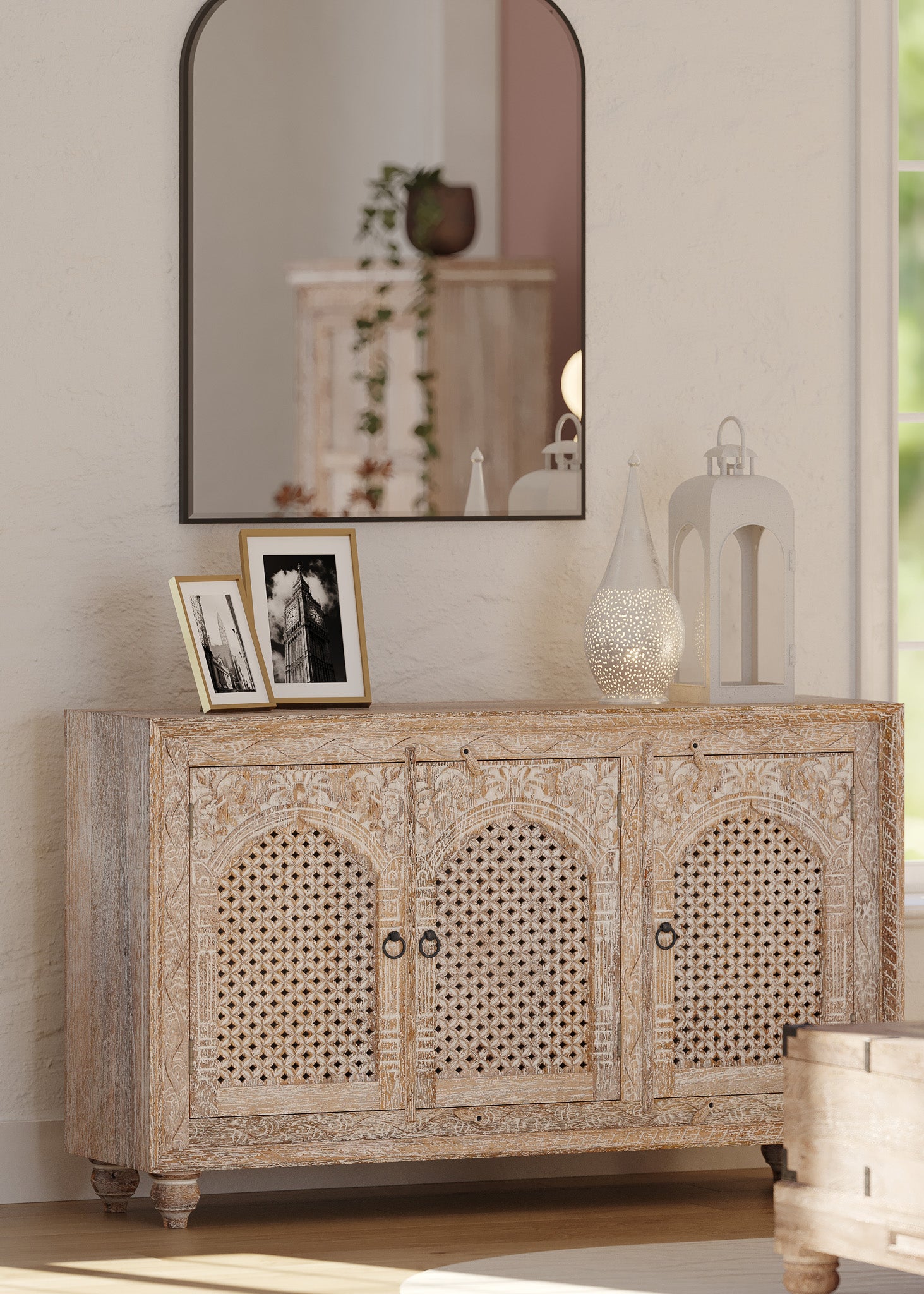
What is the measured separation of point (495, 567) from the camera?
3.58m

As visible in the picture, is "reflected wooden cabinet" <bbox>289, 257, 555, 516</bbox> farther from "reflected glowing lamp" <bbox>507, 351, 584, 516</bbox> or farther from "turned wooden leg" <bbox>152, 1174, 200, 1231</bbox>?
"turned wooden leg" <bbox>152, 1174, 200, 1231</bbox>

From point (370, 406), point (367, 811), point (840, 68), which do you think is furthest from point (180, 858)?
point (840, 68)

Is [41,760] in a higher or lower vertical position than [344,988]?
higher

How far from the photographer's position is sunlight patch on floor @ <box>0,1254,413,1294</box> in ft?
9.02

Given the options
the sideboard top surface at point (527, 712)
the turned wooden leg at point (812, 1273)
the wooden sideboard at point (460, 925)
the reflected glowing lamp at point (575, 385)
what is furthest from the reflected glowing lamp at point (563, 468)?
the turned wooden leg at point (812, 1273)

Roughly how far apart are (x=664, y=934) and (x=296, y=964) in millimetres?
672

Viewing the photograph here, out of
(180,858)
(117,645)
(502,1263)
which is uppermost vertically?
(117,645)

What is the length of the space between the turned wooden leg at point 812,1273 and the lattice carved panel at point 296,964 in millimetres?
811

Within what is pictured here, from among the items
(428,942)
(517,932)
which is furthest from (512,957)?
(428,942)

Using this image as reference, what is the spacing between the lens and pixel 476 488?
3539 mm

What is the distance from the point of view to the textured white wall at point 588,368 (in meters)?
3.36

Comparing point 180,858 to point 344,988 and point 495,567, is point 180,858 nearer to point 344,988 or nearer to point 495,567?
point 344,988

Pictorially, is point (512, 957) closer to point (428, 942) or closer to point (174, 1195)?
point (428, 942)

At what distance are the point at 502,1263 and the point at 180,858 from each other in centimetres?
87
